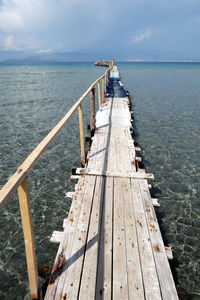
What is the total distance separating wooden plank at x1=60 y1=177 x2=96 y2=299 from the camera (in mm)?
2591

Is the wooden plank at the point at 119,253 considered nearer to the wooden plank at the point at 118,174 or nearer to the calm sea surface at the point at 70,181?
the wooden plank at the point at 118,174

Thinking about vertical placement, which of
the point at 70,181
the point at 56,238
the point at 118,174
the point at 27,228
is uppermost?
the point at 27,228

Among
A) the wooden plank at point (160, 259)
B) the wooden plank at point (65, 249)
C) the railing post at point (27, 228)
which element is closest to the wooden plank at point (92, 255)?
the wooden plank at point (65, 249)

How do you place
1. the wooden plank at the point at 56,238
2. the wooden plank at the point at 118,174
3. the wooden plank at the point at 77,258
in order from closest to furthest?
the wooden plank at the point at 77,258 < the wooden plank at the point at 56,238 < the wooden plank at the point at 118,174

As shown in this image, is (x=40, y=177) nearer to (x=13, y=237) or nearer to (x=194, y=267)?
(x=13, y=237)

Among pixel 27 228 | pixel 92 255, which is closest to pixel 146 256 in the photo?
pixel 92 255

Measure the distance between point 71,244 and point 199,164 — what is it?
23.8 feet

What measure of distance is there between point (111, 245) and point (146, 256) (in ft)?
1.93

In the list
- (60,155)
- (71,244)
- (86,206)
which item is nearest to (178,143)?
(60,155)

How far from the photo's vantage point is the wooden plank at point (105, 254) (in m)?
2.60

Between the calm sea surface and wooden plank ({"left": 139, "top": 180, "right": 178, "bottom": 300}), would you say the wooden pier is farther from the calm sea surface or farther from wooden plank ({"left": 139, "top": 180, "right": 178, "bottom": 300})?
the calm sea surface

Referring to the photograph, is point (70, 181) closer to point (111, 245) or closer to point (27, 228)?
point (111, 245)

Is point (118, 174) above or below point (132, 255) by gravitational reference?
above

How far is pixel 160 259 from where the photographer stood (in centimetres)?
303
